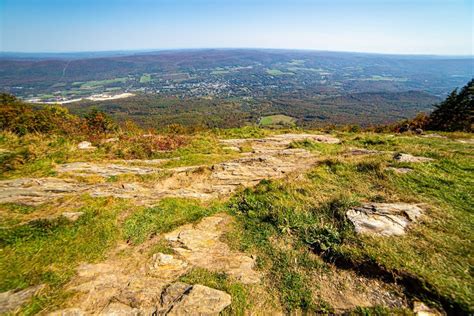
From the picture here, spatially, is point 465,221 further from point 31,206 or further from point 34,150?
point 34,150

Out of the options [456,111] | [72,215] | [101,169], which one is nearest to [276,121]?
[456,111]

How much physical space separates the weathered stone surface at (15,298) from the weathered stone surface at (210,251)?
9.35 feet

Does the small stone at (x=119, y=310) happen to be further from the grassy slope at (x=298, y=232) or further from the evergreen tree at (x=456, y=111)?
the evergreen tree at (x=456, y=111)

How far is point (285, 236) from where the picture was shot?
6.45 m

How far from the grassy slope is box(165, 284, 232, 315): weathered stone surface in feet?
0.73

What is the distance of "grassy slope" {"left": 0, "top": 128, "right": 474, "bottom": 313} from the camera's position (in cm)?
487

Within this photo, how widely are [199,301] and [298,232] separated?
3191 mm

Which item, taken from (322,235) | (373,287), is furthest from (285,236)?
(373,287)

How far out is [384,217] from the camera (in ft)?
20.8

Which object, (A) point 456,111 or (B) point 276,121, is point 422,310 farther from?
(B) point 276,121

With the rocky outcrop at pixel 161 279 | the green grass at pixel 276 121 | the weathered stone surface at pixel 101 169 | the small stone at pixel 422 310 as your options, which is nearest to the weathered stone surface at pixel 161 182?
the weathered stone surface at pixel 101 169

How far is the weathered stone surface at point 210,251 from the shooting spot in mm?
5496

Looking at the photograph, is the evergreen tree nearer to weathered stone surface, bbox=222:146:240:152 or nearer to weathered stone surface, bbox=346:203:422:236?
weathered stone surface, bbox=222:146:240:152

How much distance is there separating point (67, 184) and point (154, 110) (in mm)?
170601
